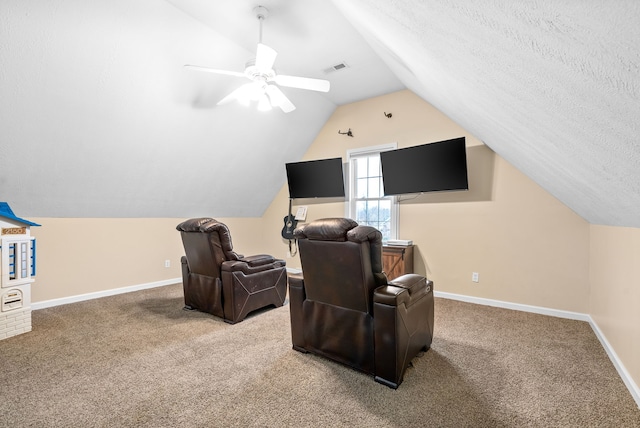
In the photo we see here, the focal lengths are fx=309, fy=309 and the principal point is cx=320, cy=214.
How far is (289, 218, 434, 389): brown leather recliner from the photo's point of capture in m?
2.06

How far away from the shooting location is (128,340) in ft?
9.30

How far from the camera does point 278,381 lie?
2.16m

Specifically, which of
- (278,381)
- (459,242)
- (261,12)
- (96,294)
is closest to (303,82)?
(261,12)

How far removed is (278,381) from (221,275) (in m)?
1.53

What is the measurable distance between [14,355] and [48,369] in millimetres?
508

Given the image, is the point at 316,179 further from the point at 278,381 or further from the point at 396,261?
the point at 278,381

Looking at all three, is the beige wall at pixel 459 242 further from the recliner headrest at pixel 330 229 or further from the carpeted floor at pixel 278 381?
the recliner headrest at pixel 330 229

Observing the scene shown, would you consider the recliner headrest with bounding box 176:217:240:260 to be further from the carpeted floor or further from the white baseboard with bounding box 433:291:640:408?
the white baseboard with bounding box 433:291:640:408

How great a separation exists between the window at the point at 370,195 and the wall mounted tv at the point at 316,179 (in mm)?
285

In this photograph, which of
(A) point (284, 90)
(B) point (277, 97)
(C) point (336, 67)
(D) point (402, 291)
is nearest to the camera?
(D) point (402, 291)

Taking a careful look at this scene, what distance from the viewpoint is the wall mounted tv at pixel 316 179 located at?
520cm

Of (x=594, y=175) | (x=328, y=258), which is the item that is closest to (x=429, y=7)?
(x=594, y=175)

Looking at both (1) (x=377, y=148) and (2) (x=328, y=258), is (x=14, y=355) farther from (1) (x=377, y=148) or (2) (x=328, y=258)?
(1) (x=377, y=148)

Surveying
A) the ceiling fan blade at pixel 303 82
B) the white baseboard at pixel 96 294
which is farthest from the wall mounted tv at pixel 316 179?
the white baseboard at pixel 96 294
